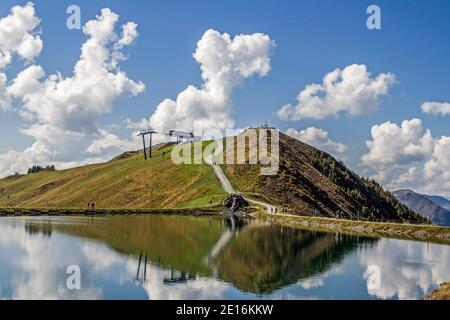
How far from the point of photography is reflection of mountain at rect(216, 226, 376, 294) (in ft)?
145

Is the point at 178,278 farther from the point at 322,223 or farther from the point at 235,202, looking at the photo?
the point at 235,202

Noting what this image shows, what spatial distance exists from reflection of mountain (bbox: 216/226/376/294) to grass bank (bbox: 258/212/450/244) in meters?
12.6

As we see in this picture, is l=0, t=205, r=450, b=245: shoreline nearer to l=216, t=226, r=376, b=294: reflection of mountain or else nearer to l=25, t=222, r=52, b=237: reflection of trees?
l=216, t=226, r=376, b=294: reflection of mountain

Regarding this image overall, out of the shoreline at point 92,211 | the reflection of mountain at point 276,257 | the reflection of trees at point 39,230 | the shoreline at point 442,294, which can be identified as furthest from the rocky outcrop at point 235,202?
the shoreline at point 442,294

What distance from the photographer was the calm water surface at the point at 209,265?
38406mm

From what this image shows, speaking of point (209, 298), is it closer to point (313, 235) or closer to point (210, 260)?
point (210, 260)

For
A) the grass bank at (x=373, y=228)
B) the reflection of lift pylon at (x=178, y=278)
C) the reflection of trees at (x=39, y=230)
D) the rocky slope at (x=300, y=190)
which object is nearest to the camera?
the reflection of lift pylon at (x=178, y=278)

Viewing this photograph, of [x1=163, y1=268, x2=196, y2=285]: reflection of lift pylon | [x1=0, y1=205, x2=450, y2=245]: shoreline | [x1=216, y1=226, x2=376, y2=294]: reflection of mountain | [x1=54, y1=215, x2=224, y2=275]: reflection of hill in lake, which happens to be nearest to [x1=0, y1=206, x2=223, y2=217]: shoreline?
[x1=0, y1=205, x2=450, y2=245]: shoreline

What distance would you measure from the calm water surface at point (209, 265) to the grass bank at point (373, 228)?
41.6 feet

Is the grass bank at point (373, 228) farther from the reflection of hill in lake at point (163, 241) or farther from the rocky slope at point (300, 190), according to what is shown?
the reflection of hill in lake at point (163, 241)

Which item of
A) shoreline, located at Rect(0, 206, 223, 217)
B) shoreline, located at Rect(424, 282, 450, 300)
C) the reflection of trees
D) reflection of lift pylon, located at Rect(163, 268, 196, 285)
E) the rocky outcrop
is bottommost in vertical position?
reflection of lift pylon, located at Rect(163, 268, 196, 285)
